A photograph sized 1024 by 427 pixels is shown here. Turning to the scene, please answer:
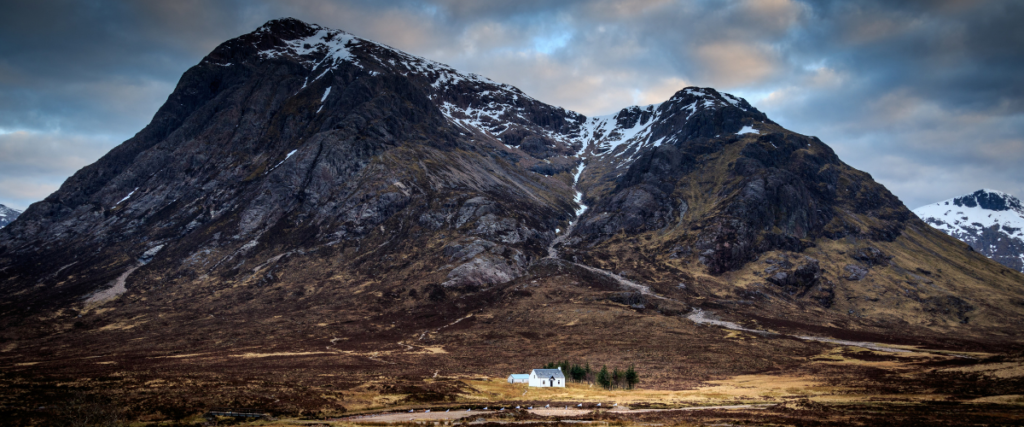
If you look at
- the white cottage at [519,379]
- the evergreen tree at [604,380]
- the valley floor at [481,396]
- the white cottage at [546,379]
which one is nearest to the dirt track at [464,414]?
the valley floor at [481,396]

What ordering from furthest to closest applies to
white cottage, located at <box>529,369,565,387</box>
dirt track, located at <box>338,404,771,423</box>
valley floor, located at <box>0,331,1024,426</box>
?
1. white cottage, located at <box>529,369,565,387</box>
2. dirt track, located at <box>338,404,771,423</box>
3. valley floor, located at <box>0,331,1024,426</box>

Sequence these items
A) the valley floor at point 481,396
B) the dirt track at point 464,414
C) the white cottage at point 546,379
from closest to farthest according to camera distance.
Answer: the valley floor at point 481,396
the dirt track at point 464,414
the white cottage at point 546,379

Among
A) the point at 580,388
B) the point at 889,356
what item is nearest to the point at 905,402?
the point at 580,388

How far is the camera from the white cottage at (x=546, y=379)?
275 ft

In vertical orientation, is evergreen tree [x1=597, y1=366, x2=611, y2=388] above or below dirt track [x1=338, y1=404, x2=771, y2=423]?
below

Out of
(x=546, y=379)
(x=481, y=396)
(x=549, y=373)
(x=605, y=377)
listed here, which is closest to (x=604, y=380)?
(x=605, y=377)

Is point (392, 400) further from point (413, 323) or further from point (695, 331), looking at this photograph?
point (695, 331)

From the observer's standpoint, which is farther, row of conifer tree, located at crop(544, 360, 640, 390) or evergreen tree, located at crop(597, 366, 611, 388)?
evergreen tree, located at crop(597, 366, 611, 388)

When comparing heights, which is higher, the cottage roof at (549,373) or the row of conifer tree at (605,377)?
the cottage roof at (549,373)

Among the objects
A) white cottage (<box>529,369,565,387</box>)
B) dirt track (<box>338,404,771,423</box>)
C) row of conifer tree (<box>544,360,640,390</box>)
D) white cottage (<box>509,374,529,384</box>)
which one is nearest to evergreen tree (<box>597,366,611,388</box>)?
row of conifer tree (<box>544,360,640,390</box>)

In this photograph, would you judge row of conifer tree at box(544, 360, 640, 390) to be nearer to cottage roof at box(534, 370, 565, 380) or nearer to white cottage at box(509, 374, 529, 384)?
cottage roof at box(534, 370, 565, 380)

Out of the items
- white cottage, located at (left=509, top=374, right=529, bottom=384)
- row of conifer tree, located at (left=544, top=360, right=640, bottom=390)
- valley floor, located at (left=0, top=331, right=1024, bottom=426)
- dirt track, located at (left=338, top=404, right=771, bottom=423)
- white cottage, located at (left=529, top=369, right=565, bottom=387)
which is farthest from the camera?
row of conifer tree, located at (left=544, top=360, right=640, bottom=390)

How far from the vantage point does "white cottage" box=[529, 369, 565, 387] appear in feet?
275

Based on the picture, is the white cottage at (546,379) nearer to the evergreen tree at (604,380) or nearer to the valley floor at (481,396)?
the valley floor at (481,396)
